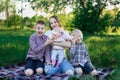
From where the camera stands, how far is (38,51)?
6.76 meters

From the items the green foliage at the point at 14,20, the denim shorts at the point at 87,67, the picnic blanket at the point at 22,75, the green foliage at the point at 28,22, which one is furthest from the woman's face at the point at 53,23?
the green foliage at the point at 28,22

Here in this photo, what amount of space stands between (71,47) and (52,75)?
0.74 metres

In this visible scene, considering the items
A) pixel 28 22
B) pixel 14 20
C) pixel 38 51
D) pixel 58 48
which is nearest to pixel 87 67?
pixel 58 48

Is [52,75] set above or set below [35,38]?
below

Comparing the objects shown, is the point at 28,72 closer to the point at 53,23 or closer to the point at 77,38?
the point at 53,23

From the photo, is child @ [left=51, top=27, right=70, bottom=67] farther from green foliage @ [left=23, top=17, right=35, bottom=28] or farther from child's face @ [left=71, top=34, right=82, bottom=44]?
green foliage @ [left=23, top=17, right=35, bottom=28]

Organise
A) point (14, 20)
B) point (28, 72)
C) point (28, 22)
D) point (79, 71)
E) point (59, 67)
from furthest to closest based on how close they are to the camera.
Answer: point (28, 22), point (14, 20), point (59, 67), point (79, 71), point (28, 72)

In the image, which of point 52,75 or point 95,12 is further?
point 95,12

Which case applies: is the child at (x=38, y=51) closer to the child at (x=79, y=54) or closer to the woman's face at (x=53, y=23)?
the woman's face at (x=53, y=23)

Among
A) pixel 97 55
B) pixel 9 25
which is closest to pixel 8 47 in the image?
pixel 97 55

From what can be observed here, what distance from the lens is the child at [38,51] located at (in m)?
6.70

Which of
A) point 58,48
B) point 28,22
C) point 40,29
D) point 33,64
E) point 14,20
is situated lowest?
point 28,22

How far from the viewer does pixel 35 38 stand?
22.4ft

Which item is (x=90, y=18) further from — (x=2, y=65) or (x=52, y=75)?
(x=52, y=75)
